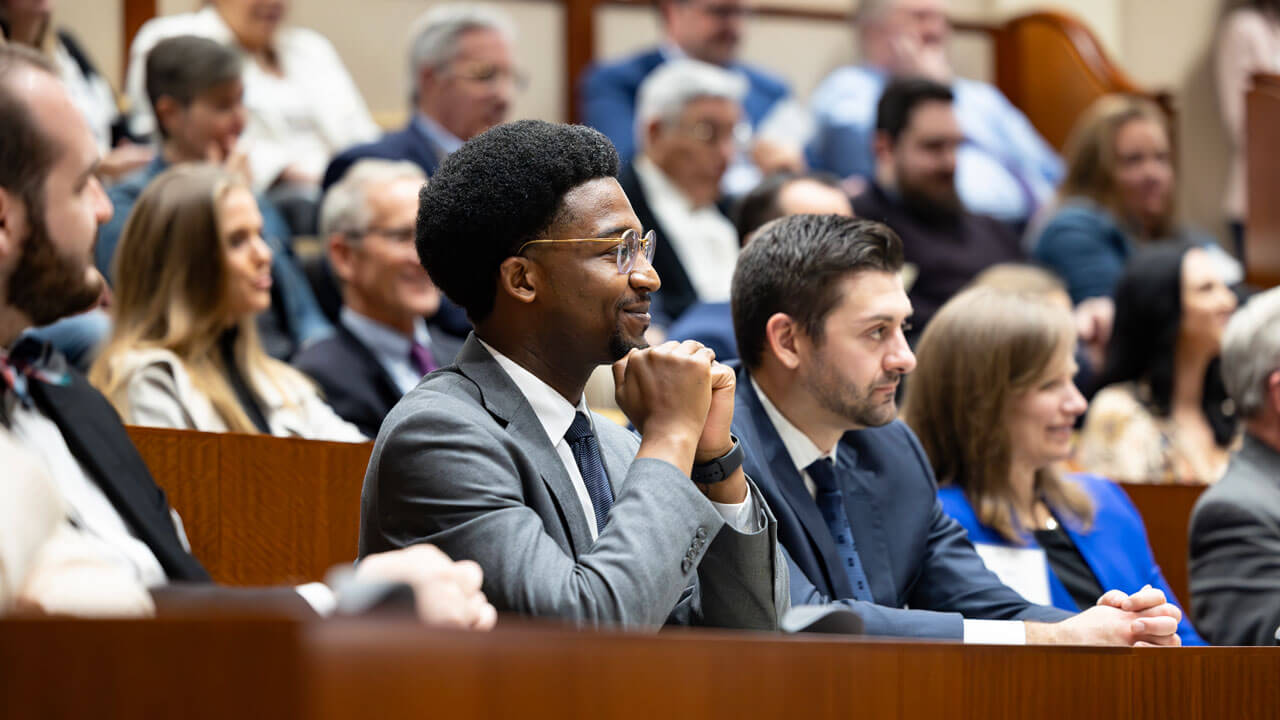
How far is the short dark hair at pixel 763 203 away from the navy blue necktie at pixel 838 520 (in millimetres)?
1115

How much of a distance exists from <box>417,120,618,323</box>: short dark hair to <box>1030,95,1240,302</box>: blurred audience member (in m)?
2.74

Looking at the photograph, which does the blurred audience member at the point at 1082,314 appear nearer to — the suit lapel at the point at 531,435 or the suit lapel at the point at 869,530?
the suit lapel at the point at 869,530

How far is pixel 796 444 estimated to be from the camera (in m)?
1.94

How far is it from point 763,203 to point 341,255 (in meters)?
0.84

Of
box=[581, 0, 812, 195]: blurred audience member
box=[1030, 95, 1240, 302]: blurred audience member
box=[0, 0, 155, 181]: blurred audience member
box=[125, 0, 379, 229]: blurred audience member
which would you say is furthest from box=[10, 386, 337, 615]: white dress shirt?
box=[1030, 95, 1240, 302]: blurred audience member

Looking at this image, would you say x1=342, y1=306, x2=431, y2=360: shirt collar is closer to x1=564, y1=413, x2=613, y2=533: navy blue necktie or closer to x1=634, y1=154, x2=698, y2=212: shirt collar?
x1=634, y1=154, x2=698, y2=212: shirt collar

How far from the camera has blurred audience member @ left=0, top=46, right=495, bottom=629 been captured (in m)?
1.49

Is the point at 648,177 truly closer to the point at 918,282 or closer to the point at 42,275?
the point at 918,282

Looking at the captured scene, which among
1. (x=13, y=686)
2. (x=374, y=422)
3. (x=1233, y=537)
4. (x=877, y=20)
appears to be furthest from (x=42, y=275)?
(x=877, y=20)

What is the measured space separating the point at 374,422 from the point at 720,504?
1292 millimetres

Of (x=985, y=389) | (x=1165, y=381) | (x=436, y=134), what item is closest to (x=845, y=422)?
(x=985, y=389)

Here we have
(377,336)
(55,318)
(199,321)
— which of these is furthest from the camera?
(377,336)

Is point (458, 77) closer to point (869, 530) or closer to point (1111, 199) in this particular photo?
point (1111, 199)

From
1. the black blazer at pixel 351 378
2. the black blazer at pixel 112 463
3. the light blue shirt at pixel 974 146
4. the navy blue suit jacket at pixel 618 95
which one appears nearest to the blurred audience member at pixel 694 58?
the navy blue suit jacket at pixel 618 95
